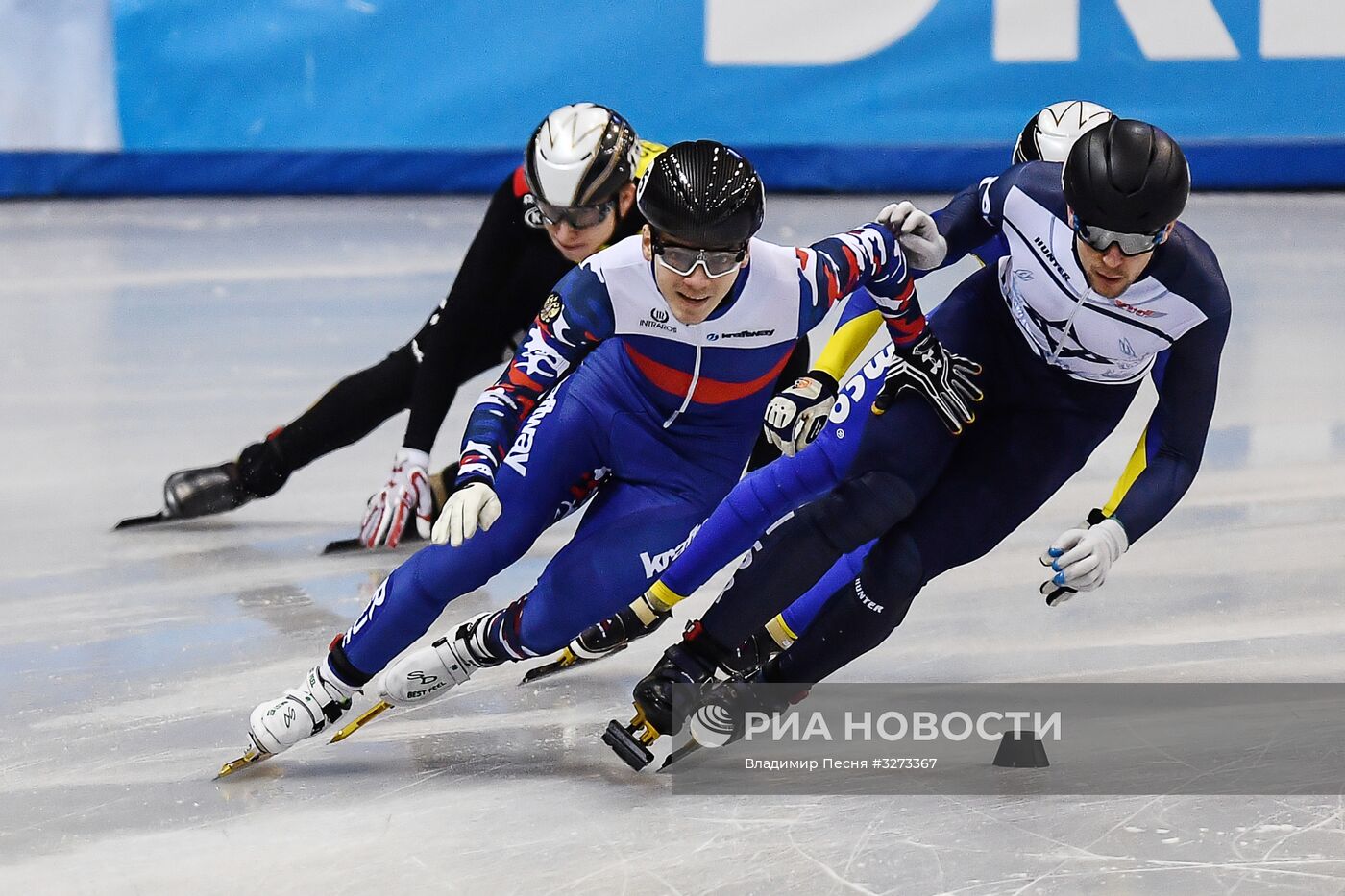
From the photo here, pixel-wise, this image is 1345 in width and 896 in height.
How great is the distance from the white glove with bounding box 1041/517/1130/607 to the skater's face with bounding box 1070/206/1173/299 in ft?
1.35

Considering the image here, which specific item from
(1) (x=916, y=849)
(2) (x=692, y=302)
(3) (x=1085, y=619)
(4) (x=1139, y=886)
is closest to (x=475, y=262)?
(2) (x=692, y=302)

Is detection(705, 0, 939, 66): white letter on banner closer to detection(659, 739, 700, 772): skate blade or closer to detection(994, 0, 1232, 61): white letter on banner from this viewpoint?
detection(994, 0, 1232, 61): white letter on banner

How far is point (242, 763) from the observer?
9.86 feet

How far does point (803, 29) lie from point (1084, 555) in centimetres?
685

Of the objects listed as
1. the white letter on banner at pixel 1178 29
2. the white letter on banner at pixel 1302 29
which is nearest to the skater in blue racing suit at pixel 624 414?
the white letter on banner at pixel 1178 29

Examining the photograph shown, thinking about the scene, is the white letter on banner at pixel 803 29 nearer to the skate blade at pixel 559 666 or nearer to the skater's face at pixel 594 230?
the skater's face at pixel 594 230

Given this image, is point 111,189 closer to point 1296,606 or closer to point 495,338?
point 495,338

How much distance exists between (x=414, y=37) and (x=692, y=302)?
22.2 feet

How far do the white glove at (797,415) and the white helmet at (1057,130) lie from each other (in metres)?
0.81

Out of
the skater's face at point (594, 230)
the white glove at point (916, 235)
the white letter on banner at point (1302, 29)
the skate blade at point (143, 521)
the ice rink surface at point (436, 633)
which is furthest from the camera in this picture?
the white letter on banner at point (1302, 29)

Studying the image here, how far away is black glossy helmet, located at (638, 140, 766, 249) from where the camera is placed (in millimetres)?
2740

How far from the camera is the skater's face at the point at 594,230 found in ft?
11.5

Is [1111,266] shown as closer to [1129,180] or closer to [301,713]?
[1129,180]

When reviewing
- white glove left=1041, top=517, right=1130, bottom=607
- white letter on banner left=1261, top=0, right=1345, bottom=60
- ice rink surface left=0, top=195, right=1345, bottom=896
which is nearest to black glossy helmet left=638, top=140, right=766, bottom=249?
white glove left=1041, top=517, right=1130, bottom=607
